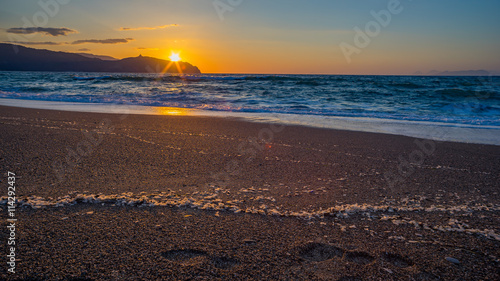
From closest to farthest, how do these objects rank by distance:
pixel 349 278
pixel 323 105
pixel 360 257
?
pixel 349 278, pixel 360 257, pixel 323 105

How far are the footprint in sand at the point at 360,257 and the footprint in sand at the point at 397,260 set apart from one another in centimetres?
12

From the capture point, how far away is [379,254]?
2113 millimetres

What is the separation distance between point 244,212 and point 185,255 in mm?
827

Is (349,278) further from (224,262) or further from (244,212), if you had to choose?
(244,212)

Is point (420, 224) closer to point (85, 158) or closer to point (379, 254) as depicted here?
point (379, 254)

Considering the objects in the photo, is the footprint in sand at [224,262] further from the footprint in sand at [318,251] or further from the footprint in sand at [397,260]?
the footprint in sand at [397,260]

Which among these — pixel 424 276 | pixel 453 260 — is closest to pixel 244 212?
pixel 424 276

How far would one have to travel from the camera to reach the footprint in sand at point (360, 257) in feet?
6.65

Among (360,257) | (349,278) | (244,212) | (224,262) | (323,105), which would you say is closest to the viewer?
(349,278)

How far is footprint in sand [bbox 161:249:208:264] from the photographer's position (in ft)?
6.42

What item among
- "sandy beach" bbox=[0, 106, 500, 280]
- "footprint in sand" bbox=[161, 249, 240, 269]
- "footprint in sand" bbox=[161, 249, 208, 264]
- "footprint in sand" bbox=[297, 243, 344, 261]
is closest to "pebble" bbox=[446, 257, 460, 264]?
"sandy beach" bbox=[0, 106, 500, 280]

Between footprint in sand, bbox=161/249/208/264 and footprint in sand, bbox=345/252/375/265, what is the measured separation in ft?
3.28

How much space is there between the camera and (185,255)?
6.61ft

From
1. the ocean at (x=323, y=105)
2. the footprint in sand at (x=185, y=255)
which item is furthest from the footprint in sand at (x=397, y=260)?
the ocean at (x=323, y=105)
